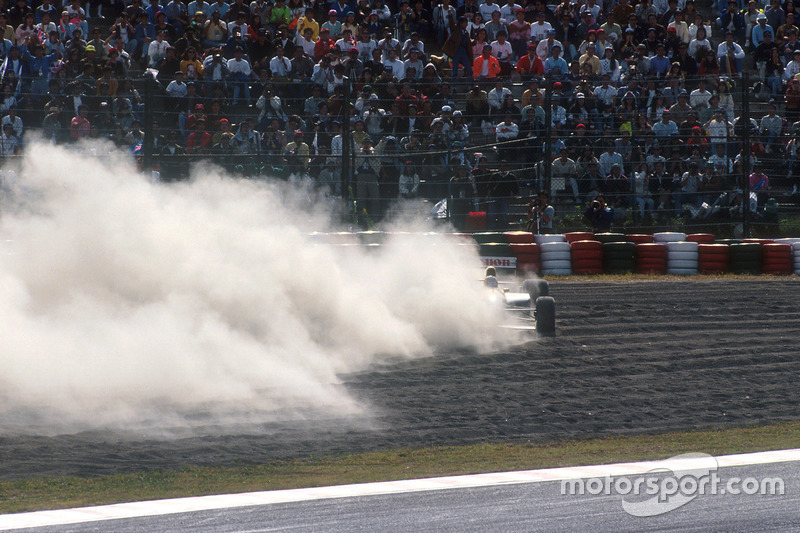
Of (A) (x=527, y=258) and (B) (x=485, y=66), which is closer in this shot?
(A) (x=527, y=258)

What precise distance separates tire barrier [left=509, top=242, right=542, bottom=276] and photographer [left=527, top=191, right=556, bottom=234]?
52.6 inches

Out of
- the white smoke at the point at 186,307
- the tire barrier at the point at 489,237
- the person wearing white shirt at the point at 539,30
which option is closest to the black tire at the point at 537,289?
the white smoke at the point at 186,307

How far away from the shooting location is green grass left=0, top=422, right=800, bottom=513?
20.4 ft

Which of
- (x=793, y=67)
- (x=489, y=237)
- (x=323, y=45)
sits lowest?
(x=489, y=237)

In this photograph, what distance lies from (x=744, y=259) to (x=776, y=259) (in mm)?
595

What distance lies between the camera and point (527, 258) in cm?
1608

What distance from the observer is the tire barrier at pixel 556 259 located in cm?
1614

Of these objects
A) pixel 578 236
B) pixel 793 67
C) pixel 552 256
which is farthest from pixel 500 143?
pixel 793 67

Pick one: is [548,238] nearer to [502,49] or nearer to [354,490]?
[502,49]

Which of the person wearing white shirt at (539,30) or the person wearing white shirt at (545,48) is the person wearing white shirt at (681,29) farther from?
the person wearing white shirt at (545,48)

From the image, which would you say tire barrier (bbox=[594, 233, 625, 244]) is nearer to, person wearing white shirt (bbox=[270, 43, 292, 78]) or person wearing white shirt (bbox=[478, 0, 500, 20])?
person wearing white shirt (bbox=[270, 43, 292, 78])

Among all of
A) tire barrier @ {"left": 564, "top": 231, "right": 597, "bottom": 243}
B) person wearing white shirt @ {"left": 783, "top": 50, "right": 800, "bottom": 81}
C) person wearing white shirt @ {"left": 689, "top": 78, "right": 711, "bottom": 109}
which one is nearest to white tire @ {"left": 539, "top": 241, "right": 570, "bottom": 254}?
tire barrier @ {"left": 564, "top": 231, "right": 597, "bottom": 243}

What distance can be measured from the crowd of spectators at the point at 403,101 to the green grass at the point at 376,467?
375 inches

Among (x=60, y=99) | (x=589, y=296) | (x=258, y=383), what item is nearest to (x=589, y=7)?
(x=589, y=296)
